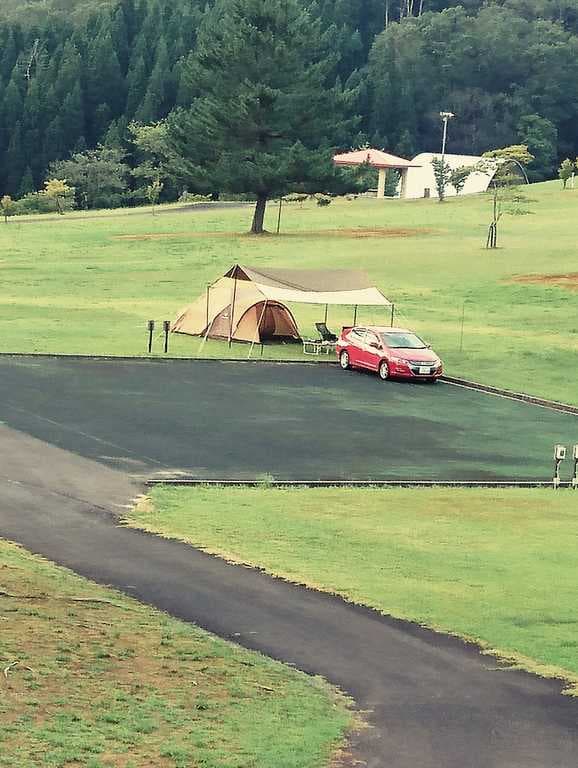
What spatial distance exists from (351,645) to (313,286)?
112 feet

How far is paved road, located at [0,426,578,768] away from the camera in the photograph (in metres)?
12.0

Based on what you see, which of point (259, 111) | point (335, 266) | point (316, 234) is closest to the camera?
point (335, 266)

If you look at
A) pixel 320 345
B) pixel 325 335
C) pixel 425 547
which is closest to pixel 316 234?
pixel 325 335

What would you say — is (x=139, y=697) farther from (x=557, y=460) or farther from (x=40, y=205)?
(x=40, y=205)

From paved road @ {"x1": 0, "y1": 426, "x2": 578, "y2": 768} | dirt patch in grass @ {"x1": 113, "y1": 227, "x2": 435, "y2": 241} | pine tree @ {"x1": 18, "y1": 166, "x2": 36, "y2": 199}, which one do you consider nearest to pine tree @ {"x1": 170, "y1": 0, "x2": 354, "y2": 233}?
dirt patch in grass @ {"x1": 113, "y1": 227, "x2": 435, "y2": 241}

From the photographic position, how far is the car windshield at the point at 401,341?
4291 cm

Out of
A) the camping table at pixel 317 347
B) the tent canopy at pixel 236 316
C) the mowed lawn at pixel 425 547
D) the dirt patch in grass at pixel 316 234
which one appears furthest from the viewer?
the dirt patch in grass at pixel 316 234

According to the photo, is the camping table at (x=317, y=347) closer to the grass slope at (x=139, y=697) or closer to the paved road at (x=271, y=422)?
the paved road at (x=271, y=422)

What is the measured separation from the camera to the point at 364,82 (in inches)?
6191

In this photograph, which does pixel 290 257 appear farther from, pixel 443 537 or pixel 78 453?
pixel 443 537

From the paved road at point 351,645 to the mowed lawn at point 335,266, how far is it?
21.7 m

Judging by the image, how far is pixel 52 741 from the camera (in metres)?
11.0

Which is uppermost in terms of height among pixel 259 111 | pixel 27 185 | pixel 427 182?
pixel 259 111

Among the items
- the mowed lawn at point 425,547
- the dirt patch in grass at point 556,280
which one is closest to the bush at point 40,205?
the dirt patch in grass at point 556,280
